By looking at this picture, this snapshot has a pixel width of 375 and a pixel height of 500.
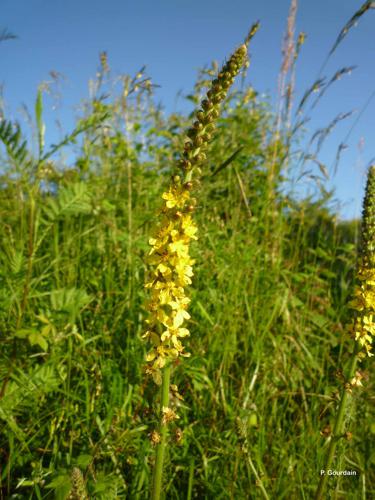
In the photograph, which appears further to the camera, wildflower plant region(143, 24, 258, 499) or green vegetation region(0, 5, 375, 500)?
green vegetation region(0, 5, 375, 500)

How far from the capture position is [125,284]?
357 centimetres

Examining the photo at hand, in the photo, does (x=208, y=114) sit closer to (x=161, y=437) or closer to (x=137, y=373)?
(x=161, y=437)

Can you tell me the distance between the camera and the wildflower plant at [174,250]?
1.58 metres

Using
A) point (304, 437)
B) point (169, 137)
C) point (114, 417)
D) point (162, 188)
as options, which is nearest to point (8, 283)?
point (114, 417)

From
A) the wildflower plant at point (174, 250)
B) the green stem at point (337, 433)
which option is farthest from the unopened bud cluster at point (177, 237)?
the green stem at point (337, 433)

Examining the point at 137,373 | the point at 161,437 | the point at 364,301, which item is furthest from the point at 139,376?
the point at 364,301

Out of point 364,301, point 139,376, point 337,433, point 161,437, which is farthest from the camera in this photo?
point 139,376

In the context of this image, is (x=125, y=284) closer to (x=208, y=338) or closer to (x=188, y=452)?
(x=208, y=338)

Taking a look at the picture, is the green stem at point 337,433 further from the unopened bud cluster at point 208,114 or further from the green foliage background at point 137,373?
the unopened bud cluster at point 208,114

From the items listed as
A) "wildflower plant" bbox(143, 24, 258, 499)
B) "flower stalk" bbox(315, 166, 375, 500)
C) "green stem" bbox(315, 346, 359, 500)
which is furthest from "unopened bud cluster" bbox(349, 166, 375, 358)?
"wildflower plant" bbox(143, 24, 258, 499)

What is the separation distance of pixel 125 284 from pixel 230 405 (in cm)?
138

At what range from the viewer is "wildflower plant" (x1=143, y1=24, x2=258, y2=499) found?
158cm

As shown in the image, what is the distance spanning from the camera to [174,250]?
1576 millimetres

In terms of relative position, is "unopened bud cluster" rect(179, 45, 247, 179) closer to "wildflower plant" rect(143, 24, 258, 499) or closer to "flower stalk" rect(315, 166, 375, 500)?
"wildflower plant" rect(143, 24, 258, 499)
